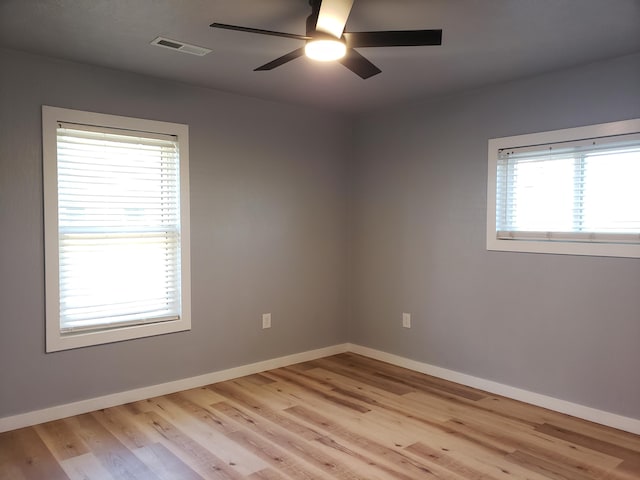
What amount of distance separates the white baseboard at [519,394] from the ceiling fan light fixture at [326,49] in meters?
2.66

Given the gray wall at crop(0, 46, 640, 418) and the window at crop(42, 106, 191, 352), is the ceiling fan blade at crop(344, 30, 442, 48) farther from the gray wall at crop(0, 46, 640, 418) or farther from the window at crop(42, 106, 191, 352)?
the window at crop(42, 106, 191, 352)

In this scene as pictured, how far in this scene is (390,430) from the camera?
10.2 ft

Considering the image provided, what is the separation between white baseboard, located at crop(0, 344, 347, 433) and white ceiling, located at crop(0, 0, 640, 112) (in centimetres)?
221

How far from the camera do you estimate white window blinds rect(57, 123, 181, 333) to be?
10.8ft

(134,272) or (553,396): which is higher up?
(134,272)

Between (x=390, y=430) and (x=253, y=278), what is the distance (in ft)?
5.62

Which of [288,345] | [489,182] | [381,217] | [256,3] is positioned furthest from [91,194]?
[489,182]

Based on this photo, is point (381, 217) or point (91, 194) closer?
point (91, 194)

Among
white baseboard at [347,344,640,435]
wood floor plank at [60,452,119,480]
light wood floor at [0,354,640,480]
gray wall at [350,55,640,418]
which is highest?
gray wall at [350,55,640,418]

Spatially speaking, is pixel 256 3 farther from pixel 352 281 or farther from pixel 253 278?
pixel 352 281

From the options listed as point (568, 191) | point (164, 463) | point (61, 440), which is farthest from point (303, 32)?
point (61, 440)

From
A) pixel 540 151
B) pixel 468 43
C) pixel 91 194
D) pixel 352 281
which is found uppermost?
pixel 468 43

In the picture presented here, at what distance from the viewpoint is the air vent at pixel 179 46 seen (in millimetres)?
2846

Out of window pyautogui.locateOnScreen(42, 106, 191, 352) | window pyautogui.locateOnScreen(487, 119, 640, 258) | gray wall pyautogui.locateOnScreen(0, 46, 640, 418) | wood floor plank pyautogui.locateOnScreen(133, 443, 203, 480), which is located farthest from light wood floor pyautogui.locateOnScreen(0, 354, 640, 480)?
window pyautogui.locateOnScreen(487, 119, 640, 258)
